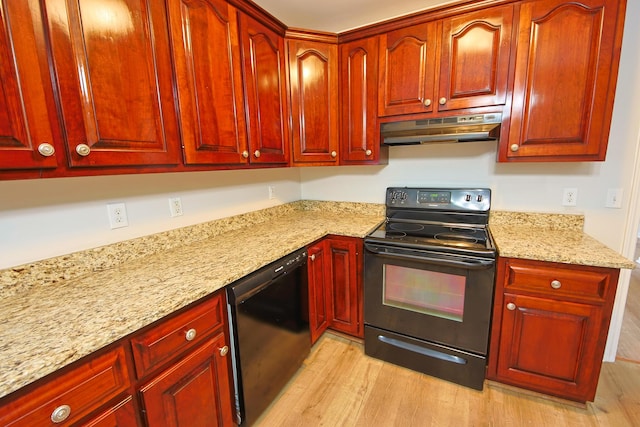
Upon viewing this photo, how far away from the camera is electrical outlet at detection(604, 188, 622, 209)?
1.64 m

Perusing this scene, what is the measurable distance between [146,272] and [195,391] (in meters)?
0.53

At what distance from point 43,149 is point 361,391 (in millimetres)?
1881

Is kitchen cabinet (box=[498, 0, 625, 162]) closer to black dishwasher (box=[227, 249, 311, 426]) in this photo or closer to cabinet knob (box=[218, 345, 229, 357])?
black dishwasher (box=[227, 249, 311, 426])

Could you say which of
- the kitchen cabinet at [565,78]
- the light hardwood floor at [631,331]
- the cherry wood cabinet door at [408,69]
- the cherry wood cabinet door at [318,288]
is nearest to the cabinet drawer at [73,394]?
the cherry wood cabinet door at [318,288]

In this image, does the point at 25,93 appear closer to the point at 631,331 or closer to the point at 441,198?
the point at 441,198

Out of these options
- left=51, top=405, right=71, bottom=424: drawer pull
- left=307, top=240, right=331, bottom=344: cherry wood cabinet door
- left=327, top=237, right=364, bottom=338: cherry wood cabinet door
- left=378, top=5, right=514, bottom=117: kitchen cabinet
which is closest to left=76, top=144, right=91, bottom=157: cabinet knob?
left=51, top=405, right=71, bottom=424: drawer pull

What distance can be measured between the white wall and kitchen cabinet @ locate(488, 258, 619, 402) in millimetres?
1775

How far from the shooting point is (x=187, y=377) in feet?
3.45

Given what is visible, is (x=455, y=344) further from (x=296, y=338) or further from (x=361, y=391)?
(x=296, y=338)

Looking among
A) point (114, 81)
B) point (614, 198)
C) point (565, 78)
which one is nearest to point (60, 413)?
point (114, 81)

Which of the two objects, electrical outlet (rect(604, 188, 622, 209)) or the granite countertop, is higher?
electrical outlet (rect(604, 188, 622, 209))

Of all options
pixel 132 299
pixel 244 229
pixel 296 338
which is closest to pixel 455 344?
pixel 296 338

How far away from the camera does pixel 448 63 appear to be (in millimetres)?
1649

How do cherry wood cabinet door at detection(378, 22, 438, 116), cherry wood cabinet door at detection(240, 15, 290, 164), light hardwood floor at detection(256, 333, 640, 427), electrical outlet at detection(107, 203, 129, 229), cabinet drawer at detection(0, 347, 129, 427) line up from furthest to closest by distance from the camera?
cherry wood cabinet door at detection(378, 22, 438, 116), cherry wood cabinet door at detection(240, 15, 290, 164), light hardwood floor at detection(256, 333, 640, 427), electrical outlet at detection(107, 203, 129, 229), cabinet drawer at detection(0, 347, 129, 427)
